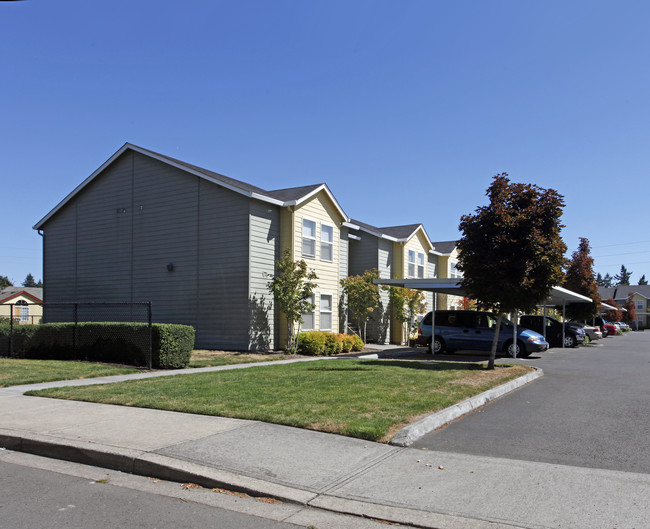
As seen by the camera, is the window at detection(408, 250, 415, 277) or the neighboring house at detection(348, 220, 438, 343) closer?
the neighboring house at detection(348, 220, 438, 343)

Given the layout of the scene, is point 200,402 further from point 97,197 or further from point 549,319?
point 549,319

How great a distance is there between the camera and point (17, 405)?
9023mm

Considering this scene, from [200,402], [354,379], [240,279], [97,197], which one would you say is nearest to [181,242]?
[240,279]

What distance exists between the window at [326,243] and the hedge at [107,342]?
910 cm

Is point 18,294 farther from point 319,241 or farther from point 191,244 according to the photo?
point 319,241

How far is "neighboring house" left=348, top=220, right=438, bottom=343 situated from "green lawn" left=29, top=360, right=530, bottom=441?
44.8ft

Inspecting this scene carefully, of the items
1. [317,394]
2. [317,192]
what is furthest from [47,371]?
[317,192]

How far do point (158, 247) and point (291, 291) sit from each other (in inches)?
232

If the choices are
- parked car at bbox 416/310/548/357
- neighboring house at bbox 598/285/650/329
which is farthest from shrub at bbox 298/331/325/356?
neighboring house at bbox 598/285/650/329

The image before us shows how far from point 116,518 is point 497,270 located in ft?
38.9

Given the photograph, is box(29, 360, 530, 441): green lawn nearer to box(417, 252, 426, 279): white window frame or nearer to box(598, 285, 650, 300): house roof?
box(417, 252, 426, 279): white window frame

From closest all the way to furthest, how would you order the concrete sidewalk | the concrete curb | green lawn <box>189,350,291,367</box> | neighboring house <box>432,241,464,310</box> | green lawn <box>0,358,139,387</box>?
the concrete sidewalk, the concrete curb, green lawn <box>0,358,139,387</box>, green lawn <box>189,350,291,367</box>, neighboring house <box>432,241,464,310</box>

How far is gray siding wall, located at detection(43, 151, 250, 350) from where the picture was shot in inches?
792

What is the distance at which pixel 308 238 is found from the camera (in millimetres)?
22375
